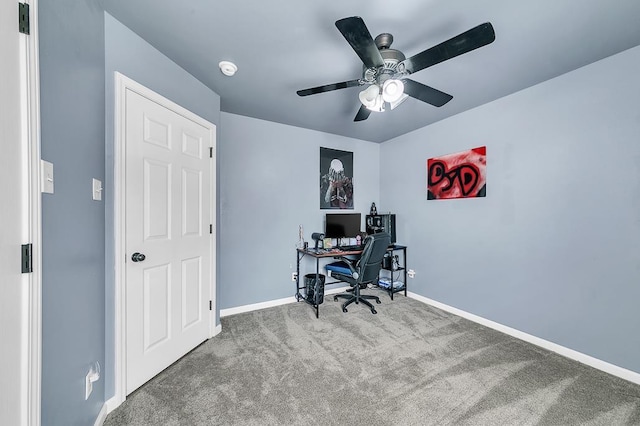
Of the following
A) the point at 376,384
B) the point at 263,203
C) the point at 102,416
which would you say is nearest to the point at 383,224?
the point at 263,203

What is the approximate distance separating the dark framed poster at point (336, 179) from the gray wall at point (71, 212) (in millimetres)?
2525

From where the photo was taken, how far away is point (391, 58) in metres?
1.50

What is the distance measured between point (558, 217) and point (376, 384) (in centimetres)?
211

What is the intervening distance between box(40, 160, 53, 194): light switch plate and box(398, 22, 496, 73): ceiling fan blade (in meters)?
1.81

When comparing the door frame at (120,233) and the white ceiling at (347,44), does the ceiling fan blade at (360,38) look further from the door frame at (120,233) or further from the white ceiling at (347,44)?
the door frame at (120,233)

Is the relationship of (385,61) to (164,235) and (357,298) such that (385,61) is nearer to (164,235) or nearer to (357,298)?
(164,235)

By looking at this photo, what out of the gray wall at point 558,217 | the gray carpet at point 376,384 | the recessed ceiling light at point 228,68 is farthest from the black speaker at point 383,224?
the recessed ceiling light at point 228,68

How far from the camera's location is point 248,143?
299 centimetres

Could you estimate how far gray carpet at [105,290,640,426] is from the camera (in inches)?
57.4

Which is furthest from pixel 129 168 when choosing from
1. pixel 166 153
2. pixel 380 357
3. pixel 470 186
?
pixel 470 186

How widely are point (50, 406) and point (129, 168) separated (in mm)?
1266

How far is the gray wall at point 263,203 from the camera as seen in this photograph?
287 centimetres

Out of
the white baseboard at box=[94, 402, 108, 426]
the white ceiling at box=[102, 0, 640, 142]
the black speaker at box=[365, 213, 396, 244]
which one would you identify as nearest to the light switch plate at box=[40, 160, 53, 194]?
the white ceiling at box=[102, 0, 640, 142]

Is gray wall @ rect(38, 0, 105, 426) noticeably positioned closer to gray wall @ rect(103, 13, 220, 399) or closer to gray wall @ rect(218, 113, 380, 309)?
gray wall @ rect(103, 13, 220, 399)
